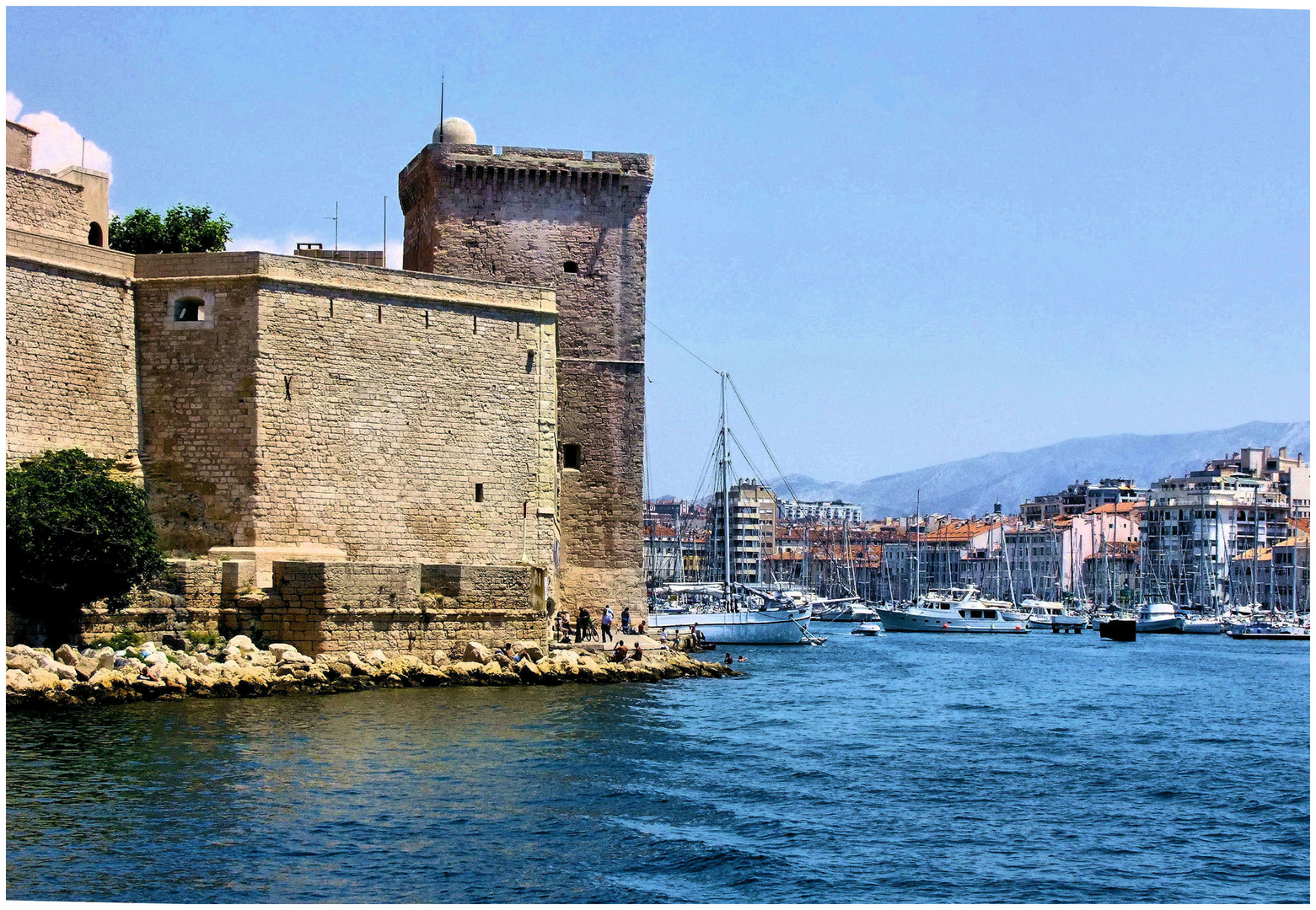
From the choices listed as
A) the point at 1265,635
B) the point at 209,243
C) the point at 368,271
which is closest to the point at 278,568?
the point at 368,271

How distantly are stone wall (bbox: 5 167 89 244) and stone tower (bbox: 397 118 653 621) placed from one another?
6137mm

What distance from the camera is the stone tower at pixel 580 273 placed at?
85.4 feet

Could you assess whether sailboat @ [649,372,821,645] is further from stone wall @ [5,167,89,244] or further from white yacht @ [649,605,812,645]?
stone wall @ [5,167,89,244]

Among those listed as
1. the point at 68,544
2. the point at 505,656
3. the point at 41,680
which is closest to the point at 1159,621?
the point at 505,656

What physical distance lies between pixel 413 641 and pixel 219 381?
432 cm

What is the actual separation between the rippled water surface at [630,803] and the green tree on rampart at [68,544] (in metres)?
Answer: 2.17

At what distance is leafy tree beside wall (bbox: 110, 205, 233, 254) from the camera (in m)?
27.5

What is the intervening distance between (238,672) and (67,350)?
5.06 m

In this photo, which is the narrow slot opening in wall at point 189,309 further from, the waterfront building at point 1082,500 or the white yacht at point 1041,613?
the waterfront building at point 1082,500

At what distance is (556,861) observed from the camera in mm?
10062

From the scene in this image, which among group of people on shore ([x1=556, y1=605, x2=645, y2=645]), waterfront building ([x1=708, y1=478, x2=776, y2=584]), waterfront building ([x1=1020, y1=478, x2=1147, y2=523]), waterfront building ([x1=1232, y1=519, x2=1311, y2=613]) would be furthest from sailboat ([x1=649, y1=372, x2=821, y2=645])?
waterfront building ([x1=1020, y1=478, x2=1147, y2=523])

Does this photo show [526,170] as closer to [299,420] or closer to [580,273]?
[580,273]

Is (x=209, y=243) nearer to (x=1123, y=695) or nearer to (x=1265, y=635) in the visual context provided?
(x=1123, y=695)

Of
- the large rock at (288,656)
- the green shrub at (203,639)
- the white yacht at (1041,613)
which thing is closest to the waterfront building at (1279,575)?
the white yacht at (1041,613)
